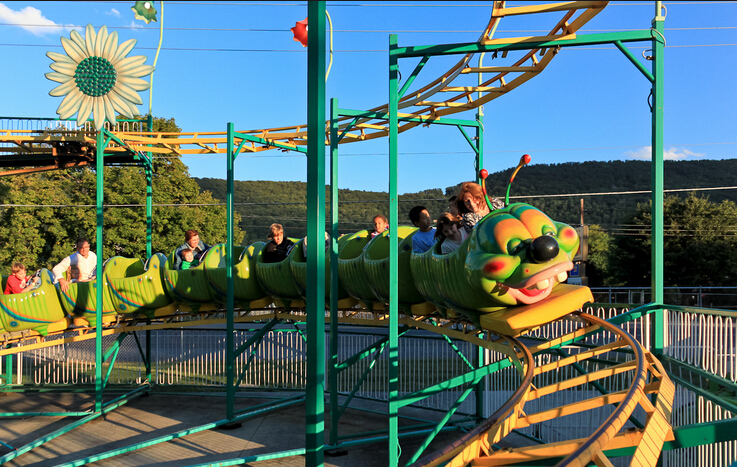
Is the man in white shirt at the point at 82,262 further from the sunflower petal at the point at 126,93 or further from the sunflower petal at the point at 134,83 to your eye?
the sunflower petal at the point at 134,83

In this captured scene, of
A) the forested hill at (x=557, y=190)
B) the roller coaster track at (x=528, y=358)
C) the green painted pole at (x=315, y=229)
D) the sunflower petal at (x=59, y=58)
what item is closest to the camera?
the roller coaster track at (x=528, y=358)

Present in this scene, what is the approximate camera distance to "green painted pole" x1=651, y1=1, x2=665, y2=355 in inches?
172

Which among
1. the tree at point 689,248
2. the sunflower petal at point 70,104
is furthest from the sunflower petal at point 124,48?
the tree at point 689,248

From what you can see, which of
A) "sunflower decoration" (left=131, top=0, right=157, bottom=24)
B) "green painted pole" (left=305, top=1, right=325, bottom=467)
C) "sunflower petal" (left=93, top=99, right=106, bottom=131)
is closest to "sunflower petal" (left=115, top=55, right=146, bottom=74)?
"sunflower petal" (left=93, top=99, right=106, bottom=131)

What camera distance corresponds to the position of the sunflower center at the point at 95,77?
7316 millimetres

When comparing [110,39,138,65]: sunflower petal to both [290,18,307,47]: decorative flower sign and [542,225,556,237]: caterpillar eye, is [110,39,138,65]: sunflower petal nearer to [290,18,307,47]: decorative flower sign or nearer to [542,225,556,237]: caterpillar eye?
[290,18,307,47]: decorative flower sign

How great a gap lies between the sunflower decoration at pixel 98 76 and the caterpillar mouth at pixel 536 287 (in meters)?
5.27

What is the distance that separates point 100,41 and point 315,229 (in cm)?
596

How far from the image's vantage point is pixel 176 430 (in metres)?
7.90

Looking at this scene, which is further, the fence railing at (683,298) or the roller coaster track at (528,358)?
the fence railing at (683,298)

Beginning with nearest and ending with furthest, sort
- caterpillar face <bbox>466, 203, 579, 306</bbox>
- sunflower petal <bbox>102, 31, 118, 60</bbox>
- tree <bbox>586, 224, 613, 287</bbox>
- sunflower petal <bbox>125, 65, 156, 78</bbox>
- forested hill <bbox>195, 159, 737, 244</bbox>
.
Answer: caterpillar face <bbox>466, 203, 579, 306</bbox> < sunflower petal <bbox>125, 65, 156, 78</bbox> < sunflower petal <bbox>102, 31, 118, 60</bbox> < tree <bbox>586, 224, 613, 287</bbox> < forested hill <bbox>195, 159, 737, 244</bbox>

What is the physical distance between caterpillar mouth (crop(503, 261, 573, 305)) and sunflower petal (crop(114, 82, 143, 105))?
5.45 meters

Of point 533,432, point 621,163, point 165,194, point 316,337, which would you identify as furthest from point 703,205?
point 621,163

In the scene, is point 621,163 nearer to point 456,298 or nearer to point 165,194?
point 165,194
